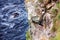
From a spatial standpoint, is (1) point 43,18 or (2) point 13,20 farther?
(2) point 13,20

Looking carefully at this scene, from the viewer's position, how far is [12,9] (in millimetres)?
9781

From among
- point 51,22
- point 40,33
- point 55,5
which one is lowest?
point 40,33

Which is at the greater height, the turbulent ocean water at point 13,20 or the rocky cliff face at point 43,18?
the rocky cliff face at point 43,18

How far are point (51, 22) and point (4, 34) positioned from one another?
13.7 ft

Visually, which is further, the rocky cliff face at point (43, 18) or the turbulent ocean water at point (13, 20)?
the turbulent ocean water at point (13, 20)

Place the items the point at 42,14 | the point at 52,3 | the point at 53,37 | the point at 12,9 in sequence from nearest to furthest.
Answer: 1. the point at 53,37
2. the point at 52,3
3. the point at 42,14
4. the point at 12,9

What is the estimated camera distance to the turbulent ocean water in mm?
8227

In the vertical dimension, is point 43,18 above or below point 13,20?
above

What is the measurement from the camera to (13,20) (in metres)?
9.10

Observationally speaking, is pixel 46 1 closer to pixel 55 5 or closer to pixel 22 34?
pixel 55 5

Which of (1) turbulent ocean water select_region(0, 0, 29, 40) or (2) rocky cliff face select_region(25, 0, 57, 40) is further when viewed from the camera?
(1) turbulent ocean water select_region(0, 0, 29, 40)

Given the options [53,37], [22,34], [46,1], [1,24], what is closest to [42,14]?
[46,1]

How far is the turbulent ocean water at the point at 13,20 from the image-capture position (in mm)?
8227

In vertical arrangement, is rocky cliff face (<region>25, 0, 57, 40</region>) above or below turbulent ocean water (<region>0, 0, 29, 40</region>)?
above
